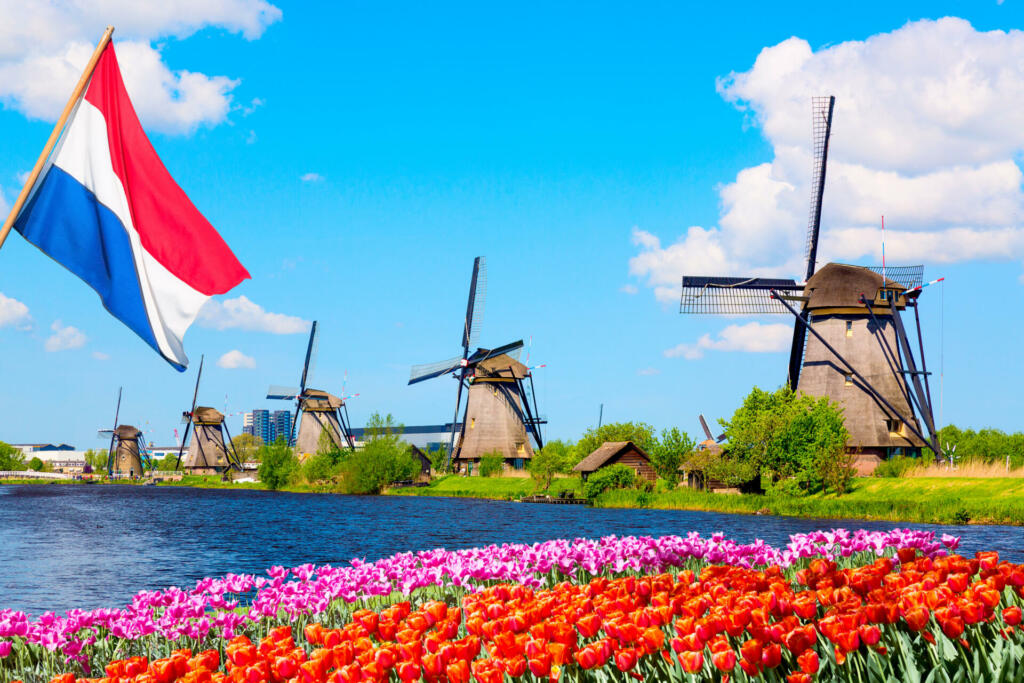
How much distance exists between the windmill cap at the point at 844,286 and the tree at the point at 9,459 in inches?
5772

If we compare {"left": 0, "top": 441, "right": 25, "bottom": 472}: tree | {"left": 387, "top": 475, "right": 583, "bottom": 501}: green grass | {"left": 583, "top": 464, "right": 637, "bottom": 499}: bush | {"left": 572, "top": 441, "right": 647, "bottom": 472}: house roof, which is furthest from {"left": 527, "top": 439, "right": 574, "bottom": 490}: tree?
{"left": 0, "top": 441, "right": 25, "bottom": 472}: tree

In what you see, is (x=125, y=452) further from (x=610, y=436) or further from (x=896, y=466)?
(x=896, y=466)

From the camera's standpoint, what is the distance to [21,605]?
18078 mm

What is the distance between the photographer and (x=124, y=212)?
8.36 m

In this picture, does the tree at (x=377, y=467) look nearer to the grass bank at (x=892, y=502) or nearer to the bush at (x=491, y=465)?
the bush at (x=491, y=465)

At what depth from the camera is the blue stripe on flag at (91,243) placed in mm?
7949

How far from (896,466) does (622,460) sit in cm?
2121

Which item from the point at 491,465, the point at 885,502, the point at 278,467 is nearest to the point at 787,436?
the point at 885,502

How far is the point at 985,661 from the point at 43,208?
789 centimetres

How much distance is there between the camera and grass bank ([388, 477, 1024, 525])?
33.3 meters

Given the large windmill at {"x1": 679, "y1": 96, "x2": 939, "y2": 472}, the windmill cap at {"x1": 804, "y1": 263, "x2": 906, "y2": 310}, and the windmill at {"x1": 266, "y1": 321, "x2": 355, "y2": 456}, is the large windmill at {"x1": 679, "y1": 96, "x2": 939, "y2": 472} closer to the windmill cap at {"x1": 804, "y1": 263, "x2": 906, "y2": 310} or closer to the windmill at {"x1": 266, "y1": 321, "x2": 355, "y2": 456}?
the windmill cap at {"x1": 804, "y1": 263, "x2": 906, "y2": 310}

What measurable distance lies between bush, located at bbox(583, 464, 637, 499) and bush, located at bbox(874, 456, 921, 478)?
693 inches

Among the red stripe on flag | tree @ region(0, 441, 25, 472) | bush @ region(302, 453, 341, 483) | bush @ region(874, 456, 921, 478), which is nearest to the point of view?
the red stripe on flag

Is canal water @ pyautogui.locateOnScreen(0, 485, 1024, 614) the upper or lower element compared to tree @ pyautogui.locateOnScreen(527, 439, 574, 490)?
lower
